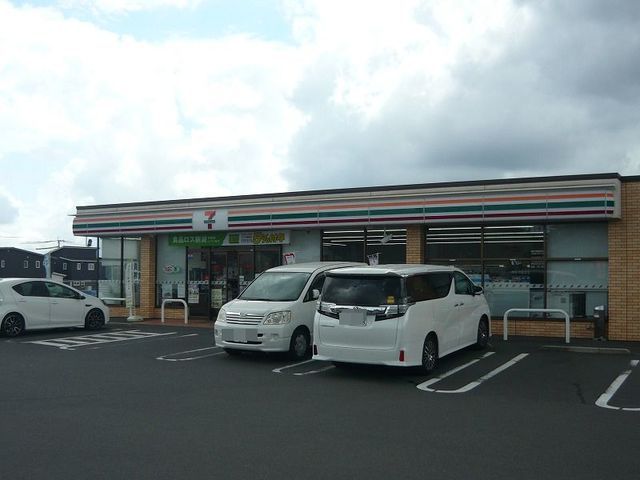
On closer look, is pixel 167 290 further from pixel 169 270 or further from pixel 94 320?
pixel 94 320

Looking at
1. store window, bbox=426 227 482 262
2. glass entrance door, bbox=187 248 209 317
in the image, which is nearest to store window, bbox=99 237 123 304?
glass entrance door, bbox=187 248 209 317

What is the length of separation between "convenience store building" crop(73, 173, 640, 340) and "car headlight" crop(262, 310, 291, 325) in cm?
576

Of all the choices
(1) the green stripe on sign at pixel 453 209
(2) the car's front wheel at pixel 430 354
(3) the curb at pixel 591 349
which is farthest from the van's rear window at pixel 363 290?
(1) the green stripe on sign at pixel 453 209

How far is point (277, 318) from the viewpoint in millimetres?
12289

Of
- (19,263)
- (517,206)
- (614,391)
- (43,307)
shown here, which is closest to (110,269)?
(43,307)

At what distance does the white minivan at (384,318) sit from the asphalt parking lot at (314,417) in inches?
17.9

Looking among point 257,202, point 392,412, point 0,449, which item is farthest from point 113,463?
point 257,202

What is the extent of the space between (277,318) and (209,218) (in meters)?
8.27

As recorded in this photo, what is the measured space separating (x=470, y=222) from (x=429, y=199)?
1.20 meters

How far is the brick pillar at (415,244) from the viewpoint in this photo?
687 inches

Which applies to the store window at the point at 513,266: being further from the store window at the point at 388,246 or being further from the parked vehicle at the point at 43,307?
the parked vehicle at the point at 43,307

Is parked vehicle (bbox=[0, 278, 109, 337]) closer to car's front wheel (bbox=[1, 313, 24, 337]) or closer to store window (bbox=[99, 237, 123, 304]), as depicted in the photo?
car's front wheel (bbox=[1, 313, 24, 337])

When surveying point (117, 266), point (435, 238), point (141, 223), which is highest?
point (141, 223)

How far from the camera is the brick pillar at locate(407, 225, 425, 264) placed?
17438 millimetres
